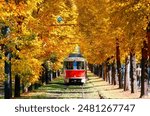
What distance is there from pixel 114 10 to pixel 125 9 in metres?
1.68

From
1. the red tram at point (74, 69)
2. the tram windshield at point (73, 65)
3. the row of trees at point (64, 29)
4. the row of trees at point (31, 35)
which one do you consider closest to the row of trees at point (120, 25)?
the row of trees at point (64, 29)

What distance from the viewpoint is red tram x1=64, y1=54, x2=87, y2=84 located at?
59.4 m

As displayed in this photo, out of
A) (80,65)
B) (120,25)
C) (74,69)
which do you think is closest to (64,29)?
(120,25)

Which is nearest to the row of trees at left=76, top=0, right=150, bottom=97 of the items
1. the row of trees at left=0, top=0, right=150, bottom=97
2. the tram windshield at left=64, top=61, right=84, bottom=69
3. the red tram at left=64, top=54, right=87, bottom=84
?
the row of trees at left=0, top=0, right=150, bottom=97

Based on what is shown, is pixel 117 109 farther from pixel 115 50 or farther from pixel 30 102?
pixel 115 50

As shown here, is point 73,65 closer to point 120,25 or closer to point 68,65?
point 68,65

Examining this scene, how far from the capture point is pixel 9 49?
983 inches

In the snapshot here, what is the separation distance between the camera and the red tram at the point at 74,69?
59.4 metres

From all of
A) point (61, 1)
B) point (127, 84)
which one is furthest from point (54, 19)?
point (127, 84)

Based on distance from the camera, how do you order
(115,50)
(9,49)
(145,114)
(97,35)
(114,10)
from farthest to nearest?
(115,50), (97,35), (114,10), (9,49), (145,114)

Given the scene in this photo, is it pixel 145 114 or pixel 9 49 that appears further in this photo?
pixel 9 49

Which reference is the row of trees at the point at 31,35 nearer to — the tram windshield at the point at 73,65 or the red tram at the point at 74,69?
the red tram at the point at 74,69

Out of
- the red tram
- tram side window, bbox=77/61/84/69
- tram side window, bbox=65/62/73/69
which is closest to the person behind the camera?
the red tram

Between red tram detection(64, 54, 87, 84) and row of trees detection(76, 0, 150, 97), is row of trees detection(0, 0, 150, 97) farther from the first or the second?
red tram detection(64, 54, 87, 84)
